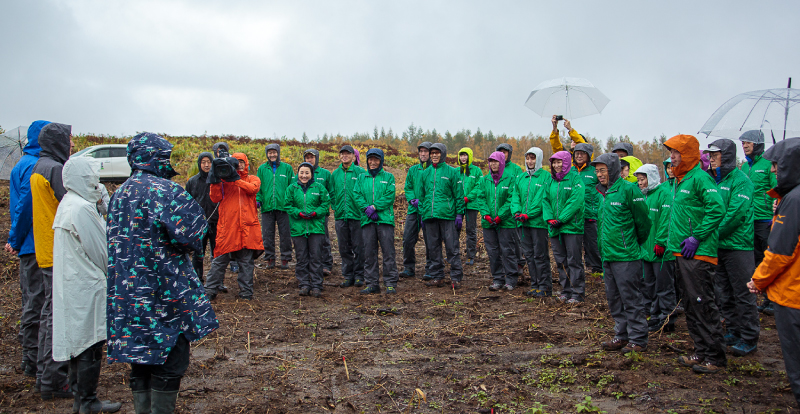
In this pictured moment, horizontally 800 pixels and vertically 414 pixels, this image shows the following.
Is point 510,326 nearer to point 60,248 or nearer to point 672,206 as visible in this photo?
point 672,206

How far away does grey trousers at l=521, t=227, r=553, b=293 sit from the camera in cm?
716

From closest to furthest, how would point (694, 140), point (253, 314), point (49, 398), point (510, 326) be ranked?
point (49, 398) → point (694, 140) → point (510, 326) → point (253, 314)

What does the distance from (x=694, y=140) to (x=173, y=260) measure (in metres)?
4.79

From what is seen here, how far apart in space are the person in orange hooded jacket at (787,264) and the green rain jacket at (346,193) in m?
5.65

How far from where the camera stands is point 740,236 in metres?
4.94

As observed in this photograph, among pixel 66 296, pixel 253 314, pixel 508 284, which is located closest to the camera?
pixel 66 296

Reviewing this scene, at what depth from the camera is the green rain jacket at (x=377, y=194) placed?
7508mm

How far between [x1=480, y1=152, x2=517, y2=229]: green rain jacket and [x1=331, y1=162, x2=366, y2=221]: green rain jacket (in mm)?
2124

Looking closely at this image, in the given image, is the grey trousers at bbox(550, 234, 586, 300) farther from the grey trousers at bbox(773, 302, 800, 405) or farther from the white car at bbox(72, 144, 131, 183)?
the white car at bbox(72, 144, 131, 183)

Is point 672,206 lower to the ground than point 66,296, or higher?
higher

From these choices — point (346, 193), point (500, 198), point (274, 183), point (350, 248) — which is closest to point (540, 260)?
point (500, 198)

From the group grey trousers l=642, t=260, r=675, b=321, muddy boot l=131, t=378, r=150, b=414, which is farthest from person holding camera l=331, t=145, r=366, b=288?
muddy boot l=131, t=378, r=150, b=414

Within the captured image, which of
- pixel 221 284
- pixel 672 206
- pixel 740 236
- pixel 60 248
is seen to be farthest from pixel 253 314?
pixel 740 236

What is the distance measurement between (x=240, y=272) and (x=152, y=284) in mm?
4263
